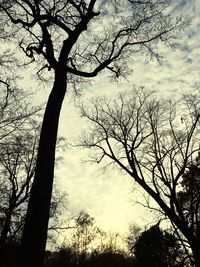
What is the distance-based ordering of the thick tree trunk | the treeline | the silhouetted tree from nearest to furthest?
the thick tree trunk < the silhouetted tree < the treeline

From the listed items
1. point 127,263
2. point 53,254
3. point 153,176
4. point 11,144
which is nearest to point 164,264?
point 153,176

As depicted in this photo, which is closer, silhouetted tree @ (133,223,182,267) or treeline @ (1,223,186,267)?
silhouetted tree @ (133,223,182,267)

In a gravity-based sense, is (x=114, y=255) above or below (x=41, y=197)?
above

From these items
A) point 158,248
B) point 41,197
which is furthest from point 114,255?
point 41,197

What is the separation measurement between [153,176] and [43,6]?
9591 millimetres

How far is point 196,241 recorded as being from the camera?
14711 millimetres

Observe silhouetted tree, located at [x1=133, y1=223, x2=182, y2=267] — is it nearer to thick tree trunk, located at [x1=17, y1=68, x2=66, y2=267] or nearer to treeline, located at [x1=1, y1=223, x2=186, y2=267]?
treeline, located at [x1=1, y1=223, x2=186, y2=267]

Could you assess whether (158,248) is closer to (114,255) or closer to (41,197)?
(41,197)

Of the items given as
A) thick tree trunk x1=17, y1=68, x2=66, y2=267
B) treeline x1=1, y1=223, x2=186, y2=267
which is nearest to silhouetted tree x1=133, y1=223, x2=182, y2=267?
treeline x1=1, y1=223, x2=186, y2=267

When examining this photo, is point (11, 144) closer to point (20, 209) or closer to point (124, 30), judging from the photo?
point (124, 30)

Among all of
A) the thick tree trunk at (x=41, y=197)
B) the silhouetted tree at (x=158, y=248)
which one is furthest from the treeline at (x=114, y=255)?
the thick tree trunk at (x=41, y=197)

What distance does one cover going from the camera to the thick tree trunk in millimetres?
6039

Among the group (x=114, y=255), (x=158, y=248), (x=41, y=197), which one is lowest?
(x=41, y=197)

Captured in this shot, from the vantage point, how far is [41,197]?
6691 mm
